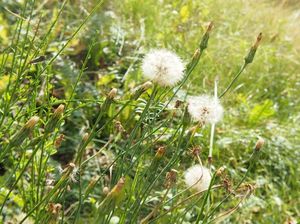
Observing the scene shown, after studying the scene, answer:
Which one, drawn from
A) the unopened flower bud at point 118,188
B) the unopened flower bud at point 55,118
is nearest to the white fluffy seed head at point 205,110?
the unopened flower bud at point 55,118

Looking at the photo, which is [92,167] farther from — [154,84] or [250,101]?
[250,101]

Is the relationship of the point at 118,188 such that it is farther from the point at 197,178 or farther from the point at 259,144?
the point at 197,178

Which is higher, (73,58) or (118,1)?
(118,1)

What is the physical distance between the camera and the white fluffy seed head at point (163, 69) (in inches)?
43.7

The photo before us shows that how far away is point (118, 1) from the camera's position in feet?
11.5

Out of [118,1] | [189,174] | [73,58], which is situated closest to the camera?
[189,174]

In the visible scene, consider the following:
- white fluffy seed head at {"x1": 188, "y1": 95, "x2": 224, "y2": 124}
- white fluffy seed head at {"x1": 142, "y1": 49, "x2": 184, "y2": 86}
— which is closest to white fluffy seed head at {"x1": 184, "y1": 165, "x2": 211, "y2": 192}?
Result: white fluffy seed head at {"x1": 188, "y1": 95, "x2": 224, "y2": 124}

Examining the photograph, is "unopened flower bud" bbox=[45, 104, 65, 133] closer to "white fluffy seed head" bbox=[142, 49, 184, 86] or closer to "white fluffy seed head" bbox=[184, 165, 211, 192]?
"white fluffy seed head" bbox=[142, 49, 184, 86]

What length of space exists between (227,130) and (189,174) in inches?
53.5

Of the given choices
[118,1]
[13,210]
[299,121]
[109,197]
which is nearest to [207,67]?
[299,121]

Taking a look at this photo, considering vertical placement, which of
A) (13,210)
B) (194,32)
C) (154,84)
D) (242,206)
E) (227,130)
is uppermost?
(194,32)

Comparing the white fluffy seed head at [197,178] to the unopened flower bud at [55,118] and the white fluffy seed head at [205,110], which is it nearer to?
the white fluffy seed head at [205,110]

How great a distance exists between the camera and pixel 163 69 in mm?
1128

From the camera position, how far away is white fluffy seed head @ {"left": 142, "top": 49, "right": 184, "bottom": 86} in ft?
3.64
